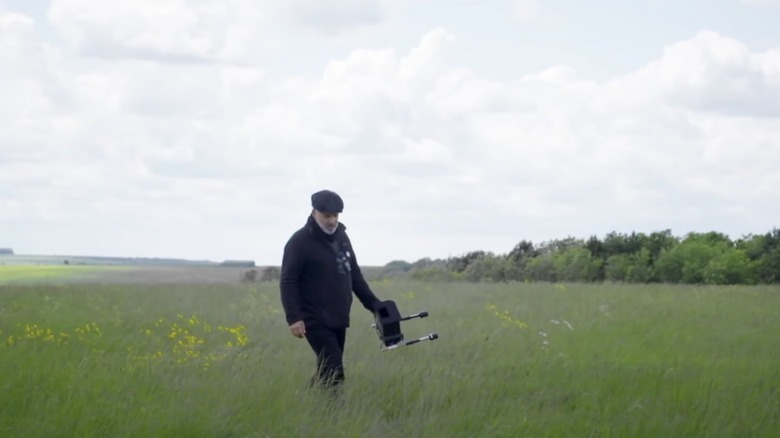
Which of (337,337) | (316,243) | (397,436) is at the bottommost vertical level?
(397,436)

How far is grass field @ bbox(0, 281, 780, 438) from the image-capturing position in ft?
33.5

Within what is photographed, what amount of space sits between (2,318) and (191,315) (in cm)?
317

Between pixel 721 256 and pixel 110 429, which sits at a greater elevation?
pixel 721 256

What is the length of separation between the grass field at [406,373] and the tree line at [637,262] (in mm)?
14279

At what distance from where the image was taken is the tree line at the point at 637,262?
1441 inches

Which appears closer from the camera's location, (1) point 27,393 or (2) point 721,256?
(1) point 27,393

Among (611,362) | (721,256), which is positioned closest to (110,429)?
(611,362)

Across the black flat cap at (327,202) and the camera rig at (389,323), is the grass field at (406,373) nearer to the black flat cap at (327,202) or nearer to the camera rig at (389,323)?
the camera rig at (389,323)

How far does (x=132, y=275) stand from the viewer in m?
39.7

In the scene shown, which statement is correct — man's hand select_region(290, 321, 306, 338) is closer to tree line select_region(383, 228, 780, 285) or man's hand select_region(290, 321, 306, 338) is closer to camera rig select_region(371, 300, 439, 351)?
camera rig select_region(371, 300, 439, 351)

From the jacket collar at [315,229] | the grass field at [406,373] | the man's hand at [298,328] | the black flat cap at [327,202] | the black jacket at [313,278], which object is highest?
the black flat cap at [327,202]

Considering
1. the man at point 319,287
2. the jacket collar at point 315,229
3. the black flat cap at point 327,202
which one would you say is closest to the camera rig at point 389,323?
→ the man at point 319,287

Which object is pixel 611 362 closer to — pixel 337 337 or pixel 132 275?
pixel 337 337

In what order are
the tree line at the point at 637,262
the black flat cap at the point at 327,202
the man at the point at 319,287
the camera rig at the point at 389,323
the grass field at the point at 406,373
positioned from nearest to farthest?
the grass field at the point at 406,373 → the black flat cap at the point at 327,202 → the man at the point at 319,287 → the camera rig at the point at 389,323 → the tree line at the point at 637,262
